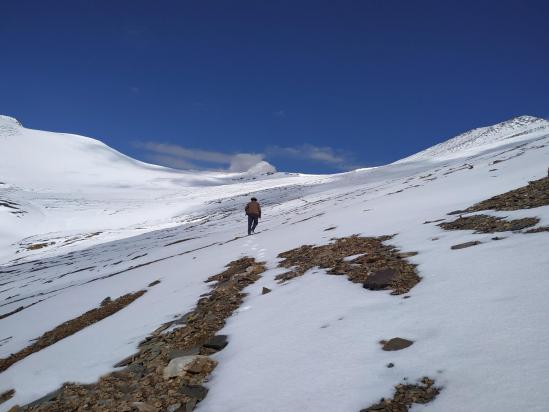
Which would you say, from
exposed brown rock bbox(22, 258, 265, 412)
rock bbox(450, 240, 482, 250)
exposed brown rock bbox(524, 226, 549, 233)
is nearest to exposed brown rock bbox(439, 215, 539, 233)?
exposed brown rock bbox(524, 226, 549, 233)

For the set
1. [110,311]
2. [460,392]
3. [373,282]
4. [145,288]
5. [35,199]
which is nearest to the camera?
[460,392]

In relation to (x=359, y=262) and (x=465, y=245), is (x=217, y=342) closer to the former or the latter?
(x=359, y=262)

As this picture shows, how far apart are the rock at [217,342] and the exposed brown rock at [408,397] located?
129 inches

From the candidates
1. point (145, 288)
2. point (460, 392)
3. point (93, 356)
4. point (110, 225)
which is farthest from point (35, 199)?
point (460, 392)

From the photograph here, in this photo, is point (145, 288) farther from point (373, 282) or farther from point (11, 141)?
point (11, 141)

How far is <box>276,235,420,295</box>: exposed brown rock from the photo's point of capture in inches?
322

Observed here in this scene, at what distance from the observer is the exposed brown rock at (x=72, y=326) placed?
33.8ft

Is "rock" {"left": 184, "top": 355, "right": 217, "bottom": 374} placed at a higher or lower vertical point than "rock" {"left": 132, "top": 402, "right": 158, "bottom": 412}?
higher

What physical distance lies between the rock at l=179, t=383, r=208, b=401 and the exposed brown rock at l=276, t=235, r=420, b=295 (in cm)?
372

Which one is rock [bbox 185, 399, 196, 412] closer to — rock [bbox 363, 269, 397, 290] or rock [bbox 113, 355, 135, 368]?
rock [bbox 113, 355, 135, 368]

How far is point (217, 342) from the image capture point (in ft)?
23.8

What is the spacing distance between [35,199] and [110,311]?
85.8 meters

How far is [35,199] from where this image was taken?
85.7 m

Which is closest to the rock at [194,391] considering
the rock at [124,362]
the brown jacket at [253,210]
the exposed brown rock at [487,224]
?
the rock at [124,362]
